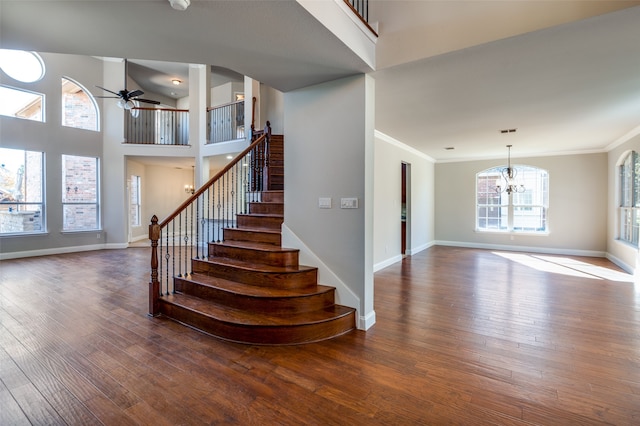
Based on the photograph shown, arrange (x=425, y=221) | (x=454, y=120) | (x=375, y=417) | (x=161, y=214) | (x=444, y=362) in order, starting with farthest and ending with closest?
1. (x=161, y=214)
2. (x=425, y=221)
3. (x=454, y=120)
4. (x=444, y=362)
5. (x=375, y=417)

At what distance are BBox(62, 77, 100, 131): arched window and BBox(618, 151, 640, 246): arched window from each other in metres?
12.4

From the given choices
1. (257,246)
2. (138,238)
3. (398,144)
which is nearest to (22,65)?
(138,238)

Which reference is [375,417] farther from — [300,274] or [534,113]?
[534,113]

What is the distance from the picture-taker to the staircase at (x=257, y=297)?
9.00 ft

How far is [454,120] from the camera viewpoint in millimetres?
4734

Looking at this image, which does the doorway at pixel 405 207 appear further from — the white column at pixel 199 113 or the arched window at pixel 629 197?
the white column at pixel 199 113

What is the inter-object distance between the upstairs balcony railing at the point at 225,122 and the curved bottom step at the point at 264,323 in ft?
19.1

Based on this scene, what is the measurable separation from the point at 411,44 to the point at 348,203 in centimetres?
164

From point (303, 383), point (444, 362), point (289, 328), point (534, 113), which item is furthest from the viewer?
point (534, 113)

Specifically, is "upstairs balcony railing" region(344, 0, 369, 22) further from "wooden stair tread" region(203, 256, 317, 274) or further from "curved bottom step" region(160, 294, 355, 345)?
"curved bottom step" region(160, 294, 355, 345)

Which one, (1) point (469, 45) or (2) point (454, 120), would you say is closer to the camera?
(1) point (469, 45)

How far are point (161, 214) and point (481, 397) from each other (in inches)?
434

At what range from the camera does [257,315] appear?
290 cm

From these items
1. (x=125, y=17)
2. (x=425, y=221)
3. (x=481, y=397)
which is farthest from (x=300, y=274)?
(x=425, y=221)
